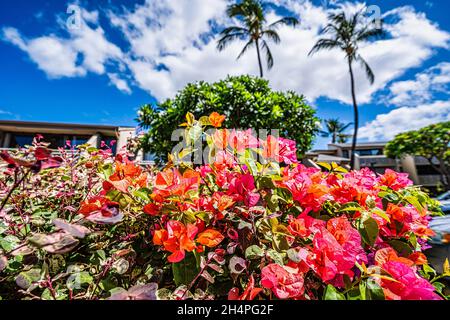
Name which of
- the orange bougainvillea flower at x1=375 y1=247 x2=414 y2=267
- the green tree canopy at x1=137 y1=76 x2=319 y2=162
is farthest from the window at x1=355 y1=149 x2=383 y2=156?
the orange bougainvillea flower at x1=375 y1=247 x2=414 y2=267

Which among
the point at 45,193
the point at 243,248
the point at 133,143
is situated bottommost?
the point at 243,248

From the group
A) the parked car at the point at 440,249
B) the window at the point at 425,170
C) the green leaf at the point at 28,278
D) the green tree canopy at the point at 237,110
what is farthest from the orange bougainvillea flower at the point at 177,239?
the window at the point at 425,170

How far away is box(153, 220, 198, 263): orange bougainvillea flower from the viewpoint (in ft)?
1.88

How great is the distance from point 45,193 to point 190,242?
2.45 feet

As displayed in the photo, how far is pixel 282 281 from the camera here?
549mm

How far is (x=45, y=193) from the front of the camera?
0.97m

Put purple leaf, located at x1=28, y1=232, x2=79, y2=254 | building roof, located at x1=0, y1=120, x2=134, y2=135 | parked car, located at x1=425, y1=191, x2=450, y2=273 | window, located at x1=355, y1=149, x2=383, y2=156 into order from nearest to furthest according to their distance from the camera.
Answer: purple leaf, located at x1=28, y1=232, x2=79, y2=254
parked car, located at x1=425, y1=191, x2=450, y2=273
building roof, located at x1=0, y1=120, x2=134, y2=135
window, located at x1=355, y1=149, x2=383, y2=156

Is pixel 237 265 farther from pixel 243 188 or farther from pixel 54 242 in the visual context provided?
pixel 54 242

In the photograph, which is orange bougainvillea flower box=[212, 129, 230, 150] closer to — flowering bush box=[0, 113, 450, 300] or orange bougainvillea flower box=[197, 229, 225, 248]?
flowering bush box=[0, 113, 450, 300]

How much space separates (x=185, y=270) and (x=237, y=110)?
5676mm

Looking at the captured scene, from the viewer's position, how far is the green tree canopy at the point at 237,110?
6008 mm

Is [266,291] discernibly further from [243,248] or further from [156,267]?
[156,267]
